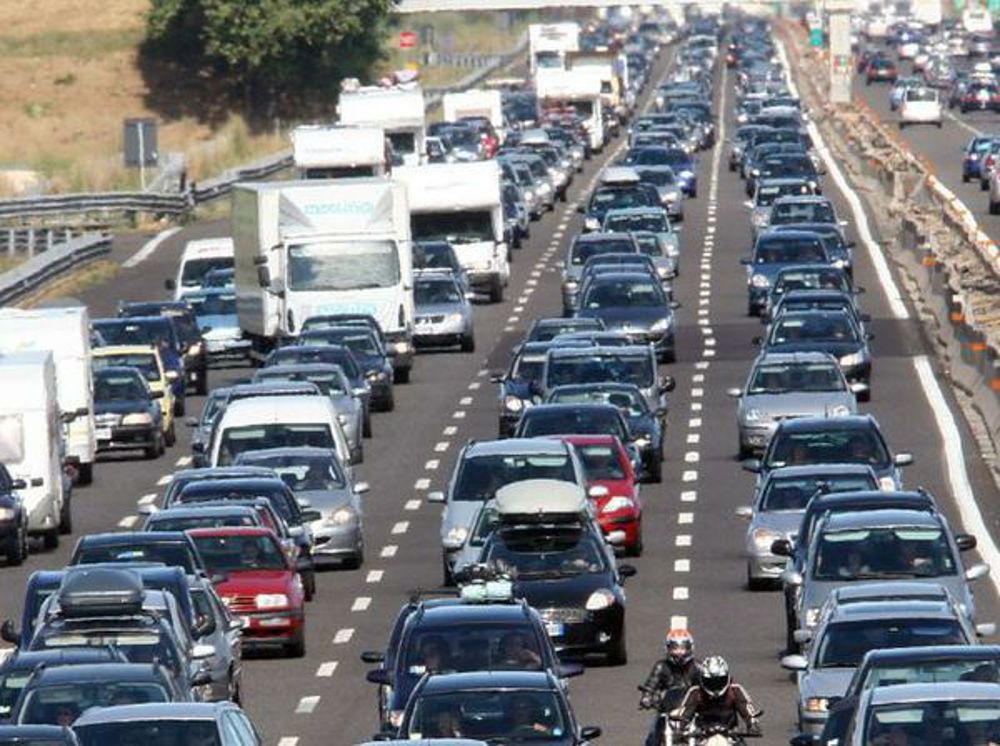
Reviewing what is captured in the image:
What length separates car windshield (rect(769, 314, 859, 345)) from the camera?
179ft

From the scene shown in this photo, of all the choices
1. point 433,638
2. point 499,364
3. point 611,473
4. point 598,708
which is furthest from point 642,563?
point 499,364

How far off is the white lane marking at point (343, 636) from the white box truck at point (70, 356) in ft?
42.3

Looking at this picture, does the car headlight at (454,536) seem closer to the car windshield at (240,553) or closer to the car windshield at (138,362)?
the car windshield at (240,553)

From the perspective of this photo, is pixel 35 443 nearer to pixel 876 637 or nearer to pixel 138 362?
pixel 138 362

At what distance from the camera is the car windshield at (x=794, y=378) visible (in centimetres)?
4847

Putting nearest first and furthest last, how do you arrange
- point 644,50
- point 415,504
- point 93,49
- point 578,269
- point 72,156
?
point 415,504 → point 578,269 → point 72,156 → point 93,49 → point 644,50

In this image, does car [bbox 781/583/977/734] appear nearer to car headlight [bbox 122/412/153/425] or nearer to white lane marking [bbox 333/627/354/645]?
white lane marking [bbox 333/627/354/645]

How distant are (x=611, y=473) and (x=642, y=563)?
1101 millimetres

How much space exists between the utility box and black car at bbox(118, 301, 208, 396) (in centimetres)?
2659

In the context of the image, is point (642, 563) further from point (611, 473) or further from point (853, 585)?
point (853, 585)

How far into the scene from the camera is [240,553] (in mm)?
34750

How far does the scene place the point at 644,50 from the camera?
18950 cm

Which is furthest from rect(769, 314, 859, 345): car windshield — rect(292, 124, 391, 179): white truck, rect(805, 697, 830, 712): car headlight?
rect(805, 697, 830, 712): car headlight

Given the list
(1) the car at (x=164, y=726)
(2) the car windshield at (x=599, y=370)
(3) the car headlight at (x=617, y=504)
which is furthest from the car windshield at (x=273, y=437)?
(1) the car at (x=164, y=726)
